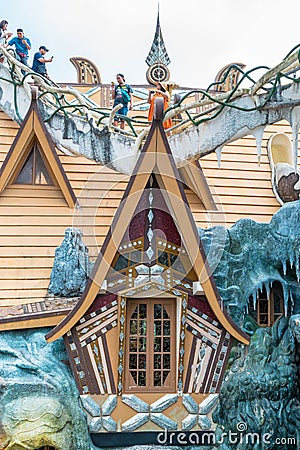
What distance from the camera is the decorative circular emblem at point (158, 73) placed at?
17641 millimetres

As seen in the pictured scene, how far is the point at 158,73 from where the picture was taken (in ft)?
58.2

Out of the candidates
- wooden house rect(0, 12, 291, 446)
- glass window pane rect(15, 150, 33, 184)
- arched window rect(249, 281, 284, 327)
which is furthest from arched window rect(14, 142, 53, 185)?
arched window rect(249, 281, 284, 327)

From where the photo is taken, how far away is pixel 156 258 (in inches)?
383

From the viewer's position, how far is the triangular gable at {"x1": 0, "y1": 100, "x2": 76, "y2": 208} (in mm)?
12578

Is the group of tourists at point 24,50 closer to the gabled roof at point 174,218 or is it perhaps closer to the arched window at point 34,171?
the arched window at point 34,171

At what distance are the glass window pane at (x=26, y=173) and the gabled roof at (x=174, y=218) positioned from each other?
3.77 meters

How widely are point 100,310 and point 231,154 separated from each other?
5609mm

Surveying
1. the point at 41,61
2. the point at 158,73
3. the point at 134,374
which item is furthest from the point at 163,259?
the point at 158,73

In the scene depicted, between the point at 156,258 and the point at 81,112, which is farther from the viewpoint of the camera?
the point at 81,112

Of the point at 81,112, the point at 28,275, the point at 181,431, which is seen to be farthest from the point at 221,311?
the point at 81,112

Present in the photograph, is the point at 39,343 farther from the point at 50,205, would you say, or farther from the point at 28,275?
the point at 50,205

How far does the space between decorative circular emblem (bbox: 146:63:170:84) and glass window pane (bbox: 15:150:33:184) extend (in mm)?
5715

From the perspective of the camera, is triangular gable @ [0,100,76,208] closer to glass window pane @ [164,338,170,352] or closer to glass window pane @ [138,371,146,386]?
glass window pane @ [164,338,170,352]

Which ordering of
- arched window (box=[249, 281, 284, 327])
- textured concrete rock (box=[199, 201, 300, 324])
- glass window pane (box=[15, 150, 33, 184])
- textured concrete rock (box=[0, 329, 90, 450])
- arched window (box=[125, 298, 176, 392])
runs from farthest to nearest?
1. glass window pane (box=[15, 150, 33, 184])
2. arched window (box=[249, 281, 284, 327])
3. textured concrete rock (box=[199, 201, 300, 324])
4. arched window (box=[125, 298, 176, 392])
5. textured concrete rock (box=[0, 329, 90, 450])
